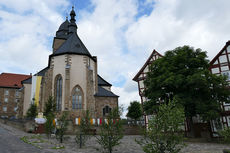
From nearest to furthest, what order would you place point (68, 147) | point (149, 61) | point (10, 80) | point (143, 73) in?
point (68, 147) → point (149, 61) → point (143, 73) → point (10, 80)

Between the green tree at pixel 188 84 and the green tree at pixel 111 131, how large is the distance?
27.6ft

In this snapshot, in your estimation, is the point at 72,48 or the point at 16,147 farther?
the point at 72,48

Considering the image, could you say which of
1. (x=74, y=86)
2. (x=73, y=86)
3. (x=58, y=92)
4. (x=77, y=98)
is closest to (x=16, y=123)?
(x=58, y=92)

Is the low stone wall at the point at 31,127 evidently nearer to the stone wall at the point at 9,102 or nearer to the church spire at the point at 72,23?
the stone wall at the point at 9,102

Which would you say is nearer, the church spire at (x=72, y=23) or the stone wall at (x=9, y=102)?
the church spire at (x=72, y=23)

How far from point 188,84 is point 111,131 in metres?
9.96

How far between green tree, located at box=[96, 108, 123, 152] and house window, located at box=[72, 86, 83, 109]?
1966 centimetres

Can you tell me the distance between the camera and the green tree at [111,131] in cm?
912

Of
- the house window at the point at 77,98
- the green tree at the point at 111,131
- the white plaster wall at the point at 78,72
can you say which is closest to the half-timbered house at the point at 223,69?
the green tree at the point at 111,131

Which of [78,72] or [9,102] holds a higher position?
[78,72]

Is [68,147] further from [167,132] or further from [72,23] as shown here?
[72,23]

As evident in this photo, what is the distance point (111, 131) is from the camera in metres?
9.31

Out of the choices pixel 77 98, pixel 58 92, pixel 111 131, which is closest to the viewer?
pixel 111 131

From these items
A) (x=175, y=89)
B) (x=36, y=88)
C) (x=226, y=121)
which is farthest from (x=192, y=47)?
(x=36, y=88)
